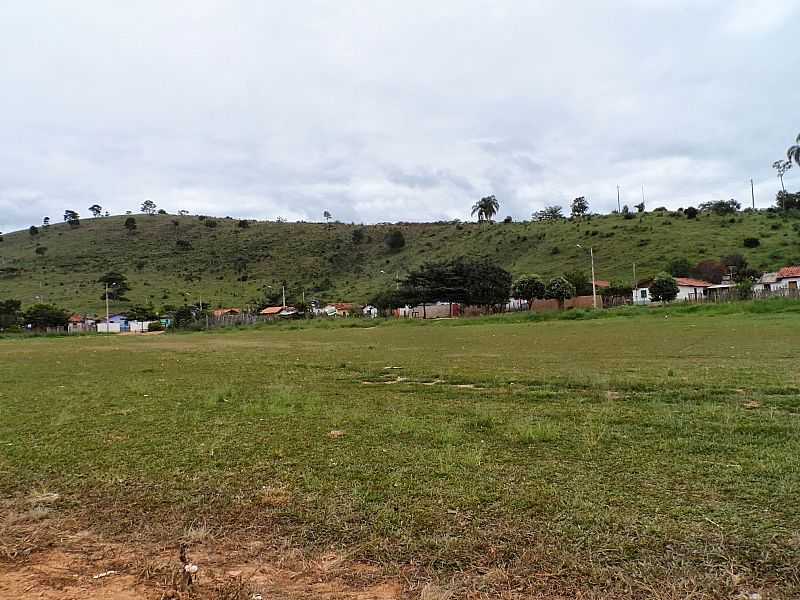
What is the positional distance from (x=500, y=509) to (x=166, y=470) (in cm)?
326

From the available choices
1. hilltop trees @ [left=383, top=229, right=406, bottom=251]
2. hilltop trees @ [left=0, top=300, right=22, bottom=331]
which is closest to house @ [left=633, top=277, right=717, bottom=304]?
hilltop trees @ [left=383, top=229, right=406, bottom=251]

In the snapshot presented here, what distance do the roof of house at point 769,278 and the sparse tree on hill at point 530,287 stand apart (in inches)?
953

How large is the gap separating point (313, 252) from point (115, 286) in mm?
34352

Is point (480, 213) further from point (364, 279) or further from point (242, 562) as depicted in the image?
point (242, 562)

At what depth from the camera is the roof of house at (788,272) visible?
60.1 m

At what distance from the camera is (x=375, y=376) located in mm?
12852

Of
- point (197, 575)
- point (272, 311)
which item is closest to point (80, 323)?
point (272, 311)

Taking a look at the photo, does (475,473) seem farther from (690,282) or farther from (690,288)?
(690,282)

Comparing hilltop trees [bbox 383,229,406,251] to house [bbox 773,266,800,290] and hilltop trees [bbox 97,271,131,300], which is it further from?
house [bbox 773,266,800,290]

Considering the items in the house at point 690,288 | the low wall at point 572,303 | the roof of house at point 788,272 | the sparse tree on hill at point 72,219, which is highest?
the sparse tree on hill at point 72,219

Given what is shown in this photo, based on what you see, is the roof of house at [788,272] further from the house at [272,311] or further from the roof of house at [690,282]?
the house at [272,311]

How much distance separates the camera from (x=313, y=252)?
108 meters

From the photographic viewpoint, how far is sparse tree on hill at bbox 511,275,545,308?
6475 cm

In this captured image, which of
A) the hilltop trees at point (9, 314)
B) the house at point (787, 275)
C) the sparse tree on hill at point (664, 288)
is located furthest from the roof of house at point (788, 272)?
the hilltop trees at point (9, 314)
